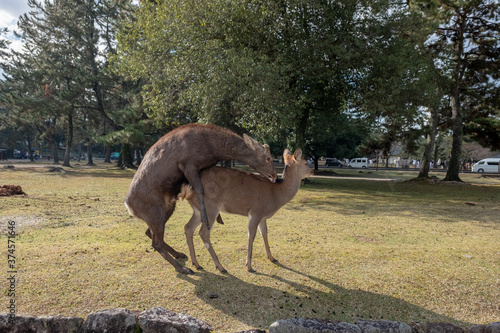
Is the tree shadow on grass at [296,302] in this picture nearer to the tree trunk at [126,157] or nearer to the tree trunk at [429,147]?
the tree trunk at [429,147]

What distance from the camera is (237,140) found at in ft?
16.7

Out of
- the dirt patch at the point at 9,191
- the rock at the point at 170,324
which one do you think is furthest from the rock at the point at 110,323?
the dirt patch at the point at 9,191

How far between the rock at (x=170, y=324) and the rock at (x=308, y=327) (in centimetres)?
74

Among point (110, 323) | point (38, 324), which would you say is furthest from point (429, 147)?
point (38, 324)

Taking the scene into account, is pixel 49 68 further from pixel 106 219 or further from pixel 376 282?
pixel 376 282

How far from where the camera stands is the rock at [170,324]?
3.42 meters

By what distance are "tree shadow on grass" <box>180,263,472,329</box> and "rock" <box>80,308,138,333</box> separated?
1052 millimetres

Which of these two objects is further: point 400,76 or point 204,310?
point 400,76

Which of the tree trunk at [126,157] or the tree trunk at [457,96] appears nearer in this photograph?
the tree trunk at [457,96]

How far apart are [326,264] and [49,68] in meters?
34.2

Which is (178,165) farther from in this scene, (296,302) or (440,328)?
(440,328)

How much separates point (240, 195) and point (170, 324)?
2.30m

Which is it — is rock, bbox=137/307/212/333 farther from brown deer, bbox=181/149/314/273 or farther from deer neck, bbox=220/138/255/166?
deer neck, bbox=220/138/255/166

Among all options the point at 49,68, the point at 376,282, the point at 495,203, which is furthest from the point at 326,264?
the point at 49,68
